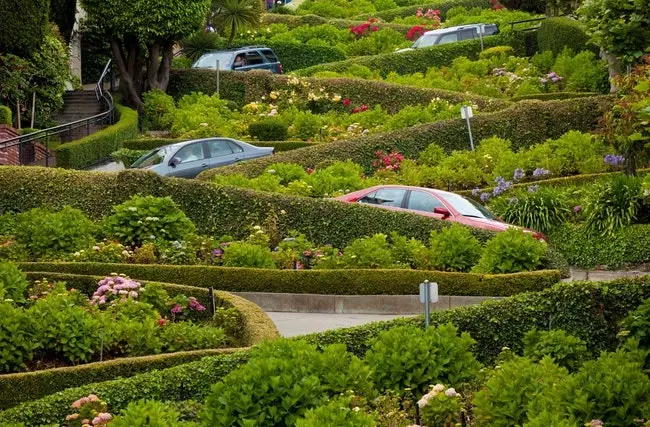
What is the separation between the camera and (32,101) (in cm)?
4303

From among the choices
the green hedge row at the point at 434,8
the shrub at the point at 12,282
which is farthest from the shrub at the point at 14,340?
the green hedge row at the point at 434,8

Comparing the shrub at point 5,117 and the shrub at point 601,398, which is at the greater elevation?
the shrub at point 5,117

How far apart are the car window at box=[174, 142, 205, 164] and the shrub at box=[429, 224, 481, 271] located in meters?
11.1

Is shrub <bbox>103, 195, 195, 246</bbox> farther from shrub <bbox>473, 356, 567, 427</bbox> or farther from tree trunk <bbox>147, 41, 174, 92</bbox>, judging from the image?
tree trunk <bbox>147, 41, 174, 92</bbox>

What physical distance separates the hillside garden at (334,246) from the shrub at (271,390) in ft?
0.07

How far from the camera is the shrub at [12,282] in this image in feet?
72.3

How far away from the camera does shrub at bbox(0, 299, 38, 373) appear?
19.3 m

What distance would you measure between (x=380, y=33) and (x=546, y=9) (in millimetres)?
5809

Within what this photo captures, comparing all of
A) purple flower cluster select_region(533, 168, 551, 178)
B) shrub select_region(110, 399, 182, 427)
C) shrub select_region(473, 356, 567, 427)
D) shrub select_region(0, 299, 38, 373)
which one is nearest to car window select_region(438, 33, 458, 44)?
purple flower cluster select_region(533, 168, 551, 178)

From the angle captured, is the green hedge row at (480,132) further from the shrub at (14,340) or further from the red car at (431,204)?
the shrub at (14,340)

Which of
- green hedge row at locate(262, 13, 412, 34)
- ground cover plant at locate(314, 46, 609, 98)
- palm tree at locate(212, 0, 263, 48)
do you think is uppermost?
palm tree at locate(212, 0, 263, 48)

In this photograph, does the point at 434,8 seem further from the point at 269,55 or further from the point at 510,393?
the point at 510,393

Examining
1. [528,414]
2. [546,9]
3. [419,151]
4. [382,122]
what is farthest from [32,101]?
[528,414]

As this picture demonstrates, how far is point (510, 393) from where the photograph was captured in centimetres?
1537
